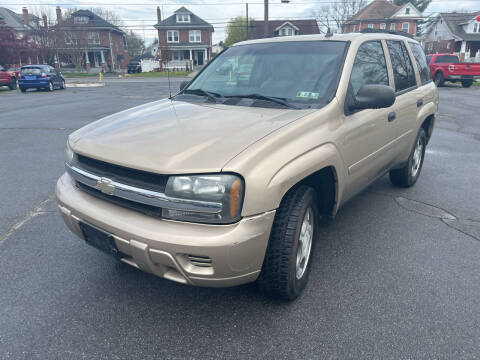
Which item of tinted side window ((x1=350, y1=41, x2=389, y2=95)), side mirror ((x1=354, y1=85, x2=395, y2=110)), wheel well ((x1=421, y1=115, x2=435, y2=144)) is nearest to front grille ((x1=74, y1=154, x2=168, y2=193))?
side mirror ((x1=354, y1=85, x2=395, y2=110))

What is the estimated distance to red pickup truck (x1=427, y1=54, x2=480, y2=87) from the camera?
64.2ft

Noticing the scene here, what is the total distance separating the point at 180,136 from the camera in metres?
2.40

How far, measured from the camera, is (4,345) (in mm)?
2270

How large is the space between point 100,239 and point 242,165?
3.43 ft

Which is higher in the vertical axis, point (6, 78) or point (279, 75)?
point (6, 78)

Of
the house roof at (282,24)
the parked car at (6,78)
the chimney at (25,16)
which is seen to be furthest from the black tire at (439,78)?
the chimney at (25,16)

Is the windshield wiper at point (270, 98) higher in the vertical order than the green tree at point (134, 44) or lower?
lower

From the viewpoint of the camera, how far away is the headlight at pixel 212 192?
202 cm

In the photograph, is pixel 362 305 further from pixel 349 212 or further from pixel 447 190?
pixel 447 190

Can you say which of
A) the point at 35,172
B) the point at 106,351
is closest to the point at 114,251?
the point at 106,351

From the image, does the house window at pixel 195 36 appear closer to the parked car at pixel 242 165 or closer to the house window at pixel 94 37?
the house window at pixel 94 37

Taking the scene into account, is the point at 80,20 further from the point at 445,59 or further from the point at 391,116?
the point at 391,116

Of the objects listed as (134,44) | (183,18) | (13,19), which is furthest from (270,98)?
(134,44)

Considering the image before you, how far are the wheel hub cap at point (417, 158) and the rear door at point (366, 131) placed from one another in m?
1.15
